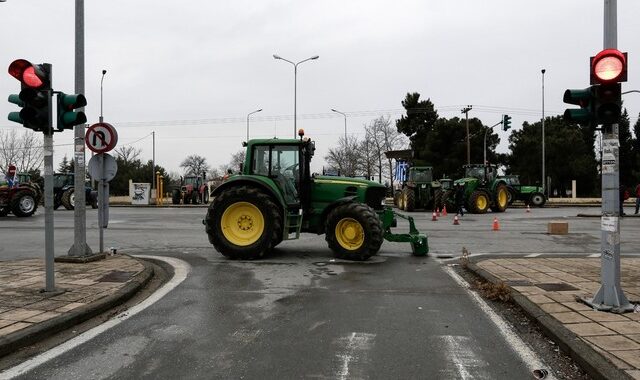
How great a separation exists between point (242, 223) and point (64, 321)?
5378 millimetres

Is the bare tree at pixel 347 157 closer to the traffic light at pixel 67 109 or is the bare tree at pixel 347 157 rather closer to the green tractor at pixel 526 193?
the green tractor at pixel 526 193

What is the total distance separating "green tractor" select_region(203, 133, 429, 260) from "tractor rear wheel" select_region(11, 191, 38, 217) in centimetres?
1664

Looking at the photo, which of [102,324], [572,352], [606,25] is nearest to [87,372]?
[102,324]

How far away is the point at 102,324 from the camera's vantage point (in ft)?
18.5

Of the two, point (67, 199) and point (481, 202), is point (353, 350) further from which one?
point (67, 199)

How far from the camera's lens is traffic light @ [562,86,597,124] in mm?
5922

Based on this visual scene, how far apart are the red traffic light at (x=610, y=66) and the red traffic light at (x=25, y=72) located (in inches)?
257

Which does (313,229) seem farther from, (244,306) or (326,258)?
(244,306)

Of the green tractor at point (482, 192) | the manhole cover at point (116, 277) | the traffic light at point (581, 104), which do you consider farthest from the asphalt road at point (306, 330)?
the green tractor at point (482, 192)

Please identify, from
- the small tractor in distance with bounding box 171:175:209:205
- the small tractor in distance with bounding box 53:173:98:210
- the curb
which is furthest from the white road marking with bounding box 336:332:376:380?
the small tractor in distance with bounding box 171:175:209:205

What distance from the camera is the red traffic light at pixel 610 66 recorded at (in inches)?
222

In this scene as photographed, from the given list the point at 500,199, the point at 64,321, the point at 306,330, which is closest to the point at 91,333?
the point at 64,321

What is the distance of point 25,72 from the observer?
6.43 metres

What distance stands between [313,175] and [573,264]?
5.21 meters
